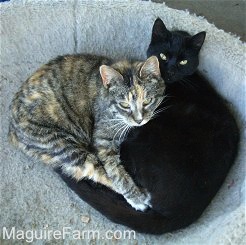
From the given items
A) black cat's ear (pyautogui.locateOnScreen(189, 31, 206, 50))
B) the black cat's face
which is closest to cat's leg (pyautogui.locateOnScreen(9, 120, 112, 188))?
the black cat's face

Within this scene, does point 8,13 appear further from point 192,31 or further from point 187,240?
point 187,240

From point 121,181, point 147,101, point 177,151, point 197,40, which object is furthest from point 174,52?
point 121,181

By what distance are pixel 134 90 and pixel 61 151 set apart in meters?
0.41

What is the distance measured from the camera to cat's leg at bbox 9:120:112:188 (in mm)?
1639

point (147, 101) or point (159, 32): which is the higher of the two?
point (159, 32)

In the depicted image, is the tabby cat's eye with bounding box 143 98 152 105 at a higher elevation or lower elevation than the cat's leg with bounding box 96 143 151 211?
higher

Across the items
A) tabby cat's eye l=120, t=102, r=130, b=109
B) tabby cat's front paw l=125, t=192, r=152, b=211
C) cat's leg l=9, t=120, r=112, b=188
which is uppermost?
tabby cat's eye l=120, t=102, r=130, b=109

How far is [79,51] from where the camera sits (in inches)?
80.3

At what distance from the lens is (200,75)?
180 centimetres

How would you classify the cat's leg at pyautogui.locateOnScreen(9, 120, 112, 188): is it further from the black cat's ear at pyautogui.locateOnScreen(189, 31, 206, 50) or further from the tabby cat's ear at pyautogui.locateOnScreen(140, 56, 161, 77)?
the black cat's ear at pyautogui.locateOnScreen(189, 31, 206, 50)

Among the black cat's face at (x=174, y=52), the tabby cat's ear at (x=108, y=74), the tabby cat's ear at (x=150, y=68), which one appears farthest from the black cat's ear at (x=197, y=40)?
the tabby cat's ear at (x=108, y=74)

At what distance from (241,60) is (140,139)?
0.55 meters

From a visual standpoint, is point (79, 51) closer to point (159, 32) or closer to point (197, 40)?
point (159, 32)

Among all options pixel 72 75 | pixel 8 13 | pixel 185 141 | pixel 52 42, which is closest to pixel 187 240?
pixel 185 141
